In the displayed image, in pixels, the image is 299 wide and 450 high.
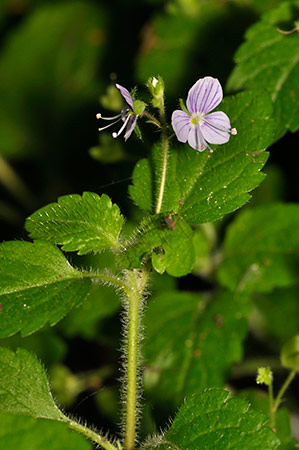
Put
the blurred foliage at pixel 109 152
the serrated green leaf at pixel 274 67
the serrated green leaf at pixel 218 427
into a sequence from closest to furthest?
the serrated green leaf at pixel 218 427 < the serrated green leaf at pixel 274 67 < the blurred foliage at pixel 109 152

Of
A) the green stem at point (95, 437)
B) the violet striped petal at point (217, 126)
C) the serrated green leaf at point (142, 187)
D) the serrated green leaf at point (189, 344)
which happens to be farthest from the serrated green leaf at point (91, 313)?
the violet striped petal at point (217, 126)

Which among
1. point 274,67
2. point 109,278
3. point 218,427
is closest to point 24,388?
point 109,278

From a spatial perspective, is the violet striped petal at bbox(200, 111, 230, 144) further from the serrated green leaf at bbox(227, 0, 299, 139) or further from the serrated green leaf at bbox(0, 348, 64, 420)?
the serrated green leaf at bbox(0, 348, 64, 420)

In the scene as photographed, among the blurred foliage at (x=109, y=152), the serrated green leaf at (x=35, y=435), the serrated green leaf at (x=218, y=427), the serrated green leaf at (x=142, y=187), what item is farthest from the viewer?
the blurred foliage at (x=109, y=152)

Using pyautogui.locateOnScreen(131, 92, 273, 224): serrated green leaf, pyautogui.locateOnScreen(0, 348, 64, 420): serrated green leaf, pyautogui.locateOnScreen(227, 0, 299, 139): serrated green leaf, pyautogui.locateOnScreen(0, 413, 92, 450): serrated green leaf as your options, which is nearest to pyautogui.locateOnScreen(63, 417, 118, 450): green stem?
pyautogui.locateOnScreen(0, 348, 64, 420): serrated green leaf

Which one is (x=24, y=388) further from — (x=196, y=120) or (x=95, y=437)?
(x=196, y=120)

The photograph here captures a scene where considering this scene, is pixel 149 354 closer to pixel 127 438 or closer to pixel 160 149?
pixel 127 438

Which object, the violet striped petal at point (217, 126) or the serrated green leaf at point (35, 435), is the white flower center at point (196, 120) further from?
the serrated green leaf at point (35, 435)
